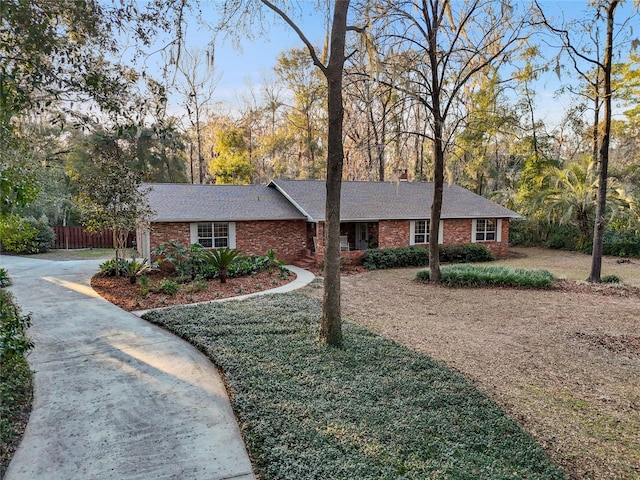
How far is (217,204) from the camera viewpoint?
15.3 m

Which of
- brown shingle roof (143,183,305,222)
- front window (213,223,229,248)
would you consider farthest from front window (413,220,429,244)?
front window (213,223,229,248)

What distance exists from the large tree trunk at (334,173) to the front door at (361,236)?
12.6 meters

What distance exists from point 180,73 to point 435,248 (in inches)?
367

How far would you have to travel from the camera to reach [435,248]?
12.4 metres

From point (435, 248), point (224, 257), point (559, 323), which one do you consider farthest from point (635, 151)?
point (224, 257)

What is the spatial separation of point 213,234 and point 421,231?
8982 millimetres

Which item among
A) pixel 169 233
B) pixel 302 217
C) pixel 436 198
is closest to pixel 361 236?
pixel 302 217

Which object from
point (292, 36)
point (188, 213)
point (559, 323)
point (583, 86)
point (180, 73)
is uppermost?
point (583, 86)

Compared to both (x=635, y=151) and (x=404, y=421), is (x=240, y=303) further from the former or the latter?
(x=635, y=151)

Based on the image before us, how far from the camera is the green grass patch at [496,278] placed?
11779mm

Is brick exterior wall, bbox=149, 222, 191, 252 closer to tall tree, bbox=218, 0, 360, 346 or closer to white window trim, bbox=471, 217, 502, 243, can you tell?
tall tree, bbox=218, 0, 360, 346

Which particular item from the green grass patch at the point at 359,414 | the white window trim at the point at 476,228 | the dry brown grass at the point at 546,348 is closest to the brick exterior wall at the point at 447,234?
the white window trim at the point at 476,228

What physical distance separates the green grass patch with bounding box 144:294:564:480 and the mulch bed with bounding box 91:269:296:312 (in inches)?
114

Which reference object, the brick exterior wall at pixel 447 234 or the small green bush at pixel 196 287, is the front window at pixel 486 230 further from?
Answer: the small green bush at pixel 196 287
